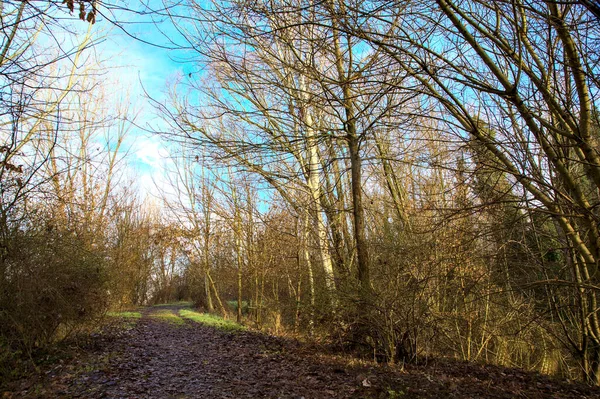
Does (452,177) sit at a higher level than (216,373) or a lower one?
higher

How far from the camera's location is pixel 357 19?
3.96 meters

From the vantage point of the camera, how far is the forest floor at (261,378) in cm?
441

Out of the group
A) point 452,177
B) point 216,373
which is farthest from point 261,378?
point 452,177

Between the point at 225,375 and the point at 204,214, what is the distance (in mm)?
10413

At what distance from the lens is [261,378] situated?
208 inches

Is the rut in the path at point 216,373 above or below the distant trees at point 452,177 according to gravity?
Result: below

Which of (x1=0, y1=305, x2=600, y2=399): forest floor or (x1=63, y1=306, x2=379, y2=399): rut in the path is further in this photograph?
(x1=63, y1=306, x2=379, y2=399): rut in the path

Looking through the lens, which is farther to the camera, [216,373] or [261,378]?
[216,373]

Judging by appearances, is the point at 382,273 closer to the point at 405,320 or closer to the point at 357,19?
the point at 405,320

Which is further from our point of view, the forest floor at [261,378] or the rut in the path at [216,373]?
the rut in the path at [216,373]

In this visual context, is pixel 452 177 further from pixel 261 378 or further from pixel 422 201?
pixel 261 378

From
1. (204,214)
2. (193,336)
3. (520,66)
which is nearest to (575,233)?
(520,66)

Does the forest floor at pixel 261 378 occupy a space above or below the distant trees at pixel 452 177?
below

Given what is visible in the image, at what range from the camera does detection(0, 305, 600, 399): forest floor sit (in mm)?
4410
